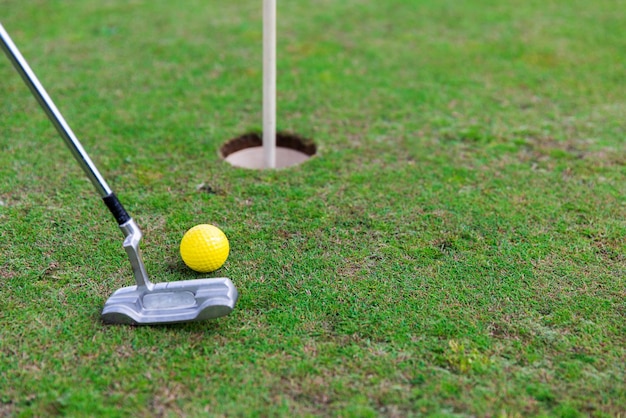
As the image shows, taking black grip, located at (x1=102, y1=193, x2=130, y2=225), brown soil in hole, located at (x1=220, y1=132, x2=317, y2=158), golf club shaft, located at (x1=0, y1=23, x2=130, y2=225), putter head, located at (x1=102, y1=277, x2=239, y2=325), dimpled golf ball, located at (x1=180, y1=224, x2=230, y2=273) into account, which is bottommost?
putter head, located at (x1=102, y1=277, x2=239, y2=325)

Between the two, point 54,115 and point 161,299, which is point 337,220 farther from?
point 54,115

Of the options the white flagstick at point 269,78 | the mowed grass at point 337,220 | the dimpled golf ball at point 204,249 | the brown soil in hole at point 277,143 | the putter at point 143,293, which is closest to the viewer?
the mowed grass at point 337,220

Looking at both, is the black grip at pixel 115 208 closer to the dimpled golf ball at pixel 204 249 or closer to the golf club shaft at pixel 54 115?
the golf club shaft at pixel 54 115

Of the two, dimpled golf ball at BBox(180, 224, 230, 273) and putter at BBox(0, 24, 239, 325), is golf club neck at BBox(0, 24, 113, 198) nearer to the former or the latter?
A: putter at BBox(0, 24, 239, 325)

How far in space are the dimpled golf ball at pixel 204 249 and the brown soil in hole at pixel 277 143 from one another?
1.27 meters

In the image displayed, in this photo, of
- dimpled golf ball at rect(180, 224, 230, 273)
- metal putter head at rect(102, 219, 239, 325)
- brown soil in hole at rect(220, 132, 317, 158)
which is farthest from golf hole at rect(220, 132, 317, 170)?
metal putter head at rect(102, 219, 239, 325)

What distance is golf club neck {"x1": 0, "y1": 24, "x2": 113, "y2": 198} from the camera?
2336mm

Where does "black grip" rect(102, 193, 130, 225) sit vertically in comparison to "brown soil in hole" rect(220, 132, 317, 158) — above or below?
above

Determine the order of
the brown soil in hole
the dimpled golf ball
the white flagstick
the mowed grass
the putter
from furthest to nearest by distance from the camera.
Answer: the brown soil in hole < the white flagstick < the dimpled golf ball < the putter < the mowed grass

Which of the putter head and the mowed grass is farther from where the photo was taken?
the putter head

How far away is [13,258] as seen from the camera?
300 cm

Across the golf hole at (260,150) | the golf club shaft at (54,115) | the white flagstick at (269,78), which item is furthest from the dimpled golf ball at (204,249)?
the golf hole at (260,150)

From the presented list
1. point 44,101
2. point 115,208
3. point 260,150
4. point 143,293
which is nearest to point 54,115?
point 44,101

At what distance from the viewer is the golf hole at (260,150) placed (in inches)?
163
